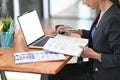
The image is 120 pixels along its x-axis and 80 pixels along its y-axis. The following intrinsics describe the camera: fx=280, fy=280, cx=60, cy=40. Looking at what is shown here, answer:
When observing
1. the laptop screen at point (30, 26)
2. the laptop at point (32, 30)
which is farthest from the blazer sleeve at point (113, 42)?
the laptop screen at point (30, 26)

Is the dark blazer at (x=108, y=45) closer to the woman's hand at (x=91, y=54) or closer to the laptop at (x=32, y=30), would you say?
the woman's hand at (x=91, y=54)

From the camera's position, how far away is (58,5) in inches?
251

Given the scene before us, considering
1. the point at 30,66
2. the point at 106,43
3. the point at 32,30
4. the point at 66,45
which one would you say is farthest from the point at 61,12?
the point at 30,66

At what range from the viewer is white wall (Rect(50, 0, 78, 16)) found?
631 centimetres

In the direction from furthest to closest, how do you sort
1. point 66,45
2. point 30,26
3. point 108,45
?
point 30,26
point 66,45
point 108,45

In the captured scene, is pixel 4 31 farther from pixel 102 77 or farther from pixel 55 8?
pixel 55 8

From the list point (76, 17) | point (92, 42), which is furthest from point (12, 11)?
point (92, 42)

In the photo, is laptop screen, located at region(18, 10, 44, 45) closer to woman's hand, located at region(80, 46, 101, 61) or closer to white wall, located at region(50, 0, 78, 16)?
woman's hand, located at region(80, 46, 101, 61)

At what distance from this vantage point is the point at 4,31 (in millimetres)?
2072

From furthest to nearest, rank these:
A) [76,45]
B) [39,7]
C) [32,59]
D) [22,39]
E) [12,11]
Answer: [39,7]
[12,11]
[22,39]
[76,45]
[32,59]

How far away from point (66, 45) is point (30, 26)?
0.41 meters

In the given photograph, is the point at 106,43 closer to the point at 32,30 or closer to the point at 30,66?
the point at 30,66

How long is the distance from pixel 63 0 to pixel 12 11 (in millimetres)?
1894

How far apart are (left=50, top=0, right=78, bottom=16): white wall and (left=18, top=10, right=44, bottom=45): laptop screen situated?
4.03 meters
